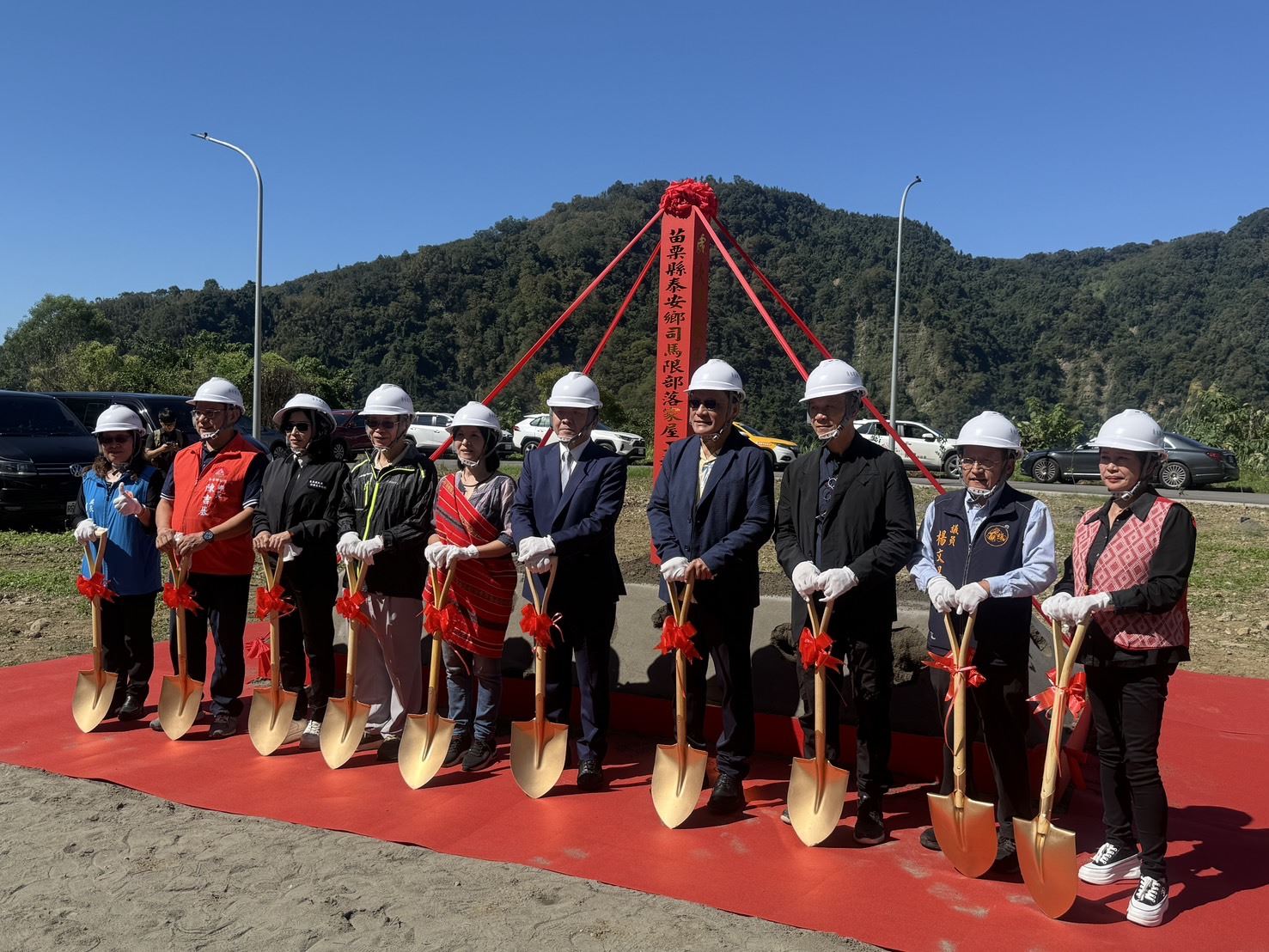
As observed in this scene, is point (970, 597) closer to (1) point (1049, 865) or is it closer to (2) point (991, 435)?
(2) point (991, 435)

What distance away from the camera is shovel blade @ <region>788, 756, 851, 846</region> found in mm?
3373

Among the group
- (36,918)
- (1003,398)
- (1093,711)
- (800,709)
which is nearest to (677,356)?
(800,709)

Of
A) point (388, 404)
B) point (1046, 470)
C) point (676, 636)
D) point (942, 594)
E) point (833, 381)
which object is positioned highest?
point (833, 381)

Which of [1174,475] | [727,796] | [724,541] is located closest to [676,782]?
[727,796]

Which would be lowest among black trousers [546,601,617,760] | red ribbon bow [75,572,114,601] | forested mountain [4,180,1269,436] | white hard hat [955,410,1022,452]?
black trousers [546,601,617,760]

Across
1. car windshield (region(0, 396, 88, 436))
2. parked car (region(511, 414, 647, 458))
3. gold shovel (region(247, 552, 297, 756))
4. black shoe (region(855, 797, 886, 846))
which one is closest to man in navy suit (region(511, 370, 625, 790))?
black shoe (region(855, 797, 886, 846))

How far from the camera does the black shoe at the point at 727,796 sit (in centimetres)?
369

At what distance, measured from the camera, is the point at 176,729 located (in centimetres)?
450

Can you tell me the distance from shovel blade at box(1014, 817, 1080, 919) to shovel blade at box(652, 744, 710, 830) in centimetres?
115

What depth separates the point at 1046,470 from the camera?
797 inches

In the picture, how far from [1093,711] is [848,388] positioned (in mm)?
1326

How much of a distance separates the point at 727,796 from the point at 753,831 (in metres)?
0.19

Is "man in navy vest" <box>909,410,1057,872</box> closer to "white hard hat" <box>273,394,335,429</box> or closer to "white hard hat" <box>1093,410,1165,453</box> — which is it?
"white hard hat" <box>1093,410,1165,453</box>

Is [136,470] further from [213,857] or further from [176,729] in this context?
[213,857]
